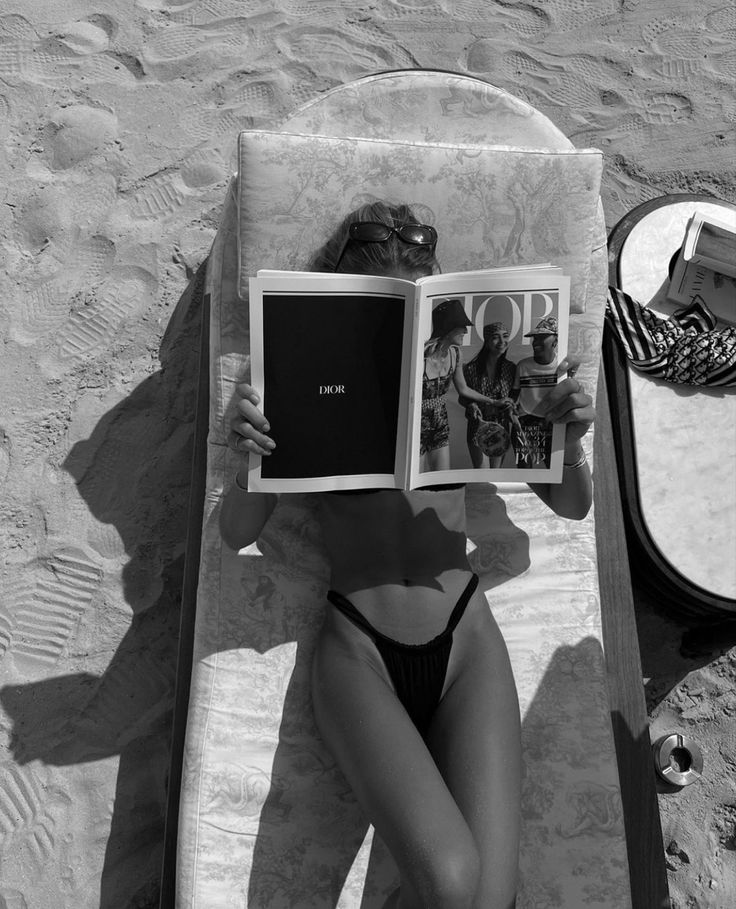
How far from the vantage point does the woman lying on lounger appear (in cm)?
160

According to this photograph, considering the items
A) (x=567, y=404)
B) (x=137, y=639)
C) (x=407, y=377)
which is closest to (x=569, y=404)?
(x=567, y=404)

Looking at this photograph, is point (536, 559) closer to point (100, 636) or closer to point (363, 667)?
point (363, 667)

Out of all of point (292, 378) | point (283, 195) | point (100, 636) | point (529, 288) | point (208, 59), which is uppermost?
point (208, 59)

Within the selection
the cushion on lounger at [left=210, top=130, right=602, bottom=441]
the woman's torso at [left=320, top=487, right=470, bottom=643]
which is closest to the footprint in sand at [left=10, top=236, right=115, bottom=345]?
the cushion on lounger at [left=210, top=130, right=602, bottom=441]

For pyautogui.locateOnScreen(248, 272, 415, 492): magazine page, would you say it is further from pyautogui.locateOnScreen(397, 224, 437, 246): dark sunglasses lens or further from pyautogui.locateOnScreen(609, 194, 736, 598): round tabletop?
pyautogui.locateOnScreen(609, 194, 736, 598): round tabletop

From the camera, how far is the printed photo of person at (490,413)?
5.85 ft

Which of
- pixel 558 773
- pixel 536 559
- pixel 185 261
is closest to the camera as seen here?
pixel 558 773

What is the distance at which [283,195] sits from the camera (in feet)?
6.70

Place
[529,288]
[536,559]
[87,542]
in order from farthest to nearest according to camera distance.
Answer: [87,542]
[536,559]
[529,288]

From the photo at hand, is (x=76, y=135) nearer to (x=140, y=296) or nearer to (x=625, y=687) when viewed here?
(x=140, y=296)

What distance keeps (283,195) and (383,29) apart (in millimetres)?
1328

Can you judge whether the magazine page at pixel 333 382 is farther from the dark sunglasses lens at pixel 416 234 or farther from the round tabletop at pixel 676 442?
the round tabletop at pixel 676 442

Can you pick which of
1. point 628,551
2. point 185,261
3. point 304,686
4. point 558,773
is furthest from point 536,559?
point 185,261

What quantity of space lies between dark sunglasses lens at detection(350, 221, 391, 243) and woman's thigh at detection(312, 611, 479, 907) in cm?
90
